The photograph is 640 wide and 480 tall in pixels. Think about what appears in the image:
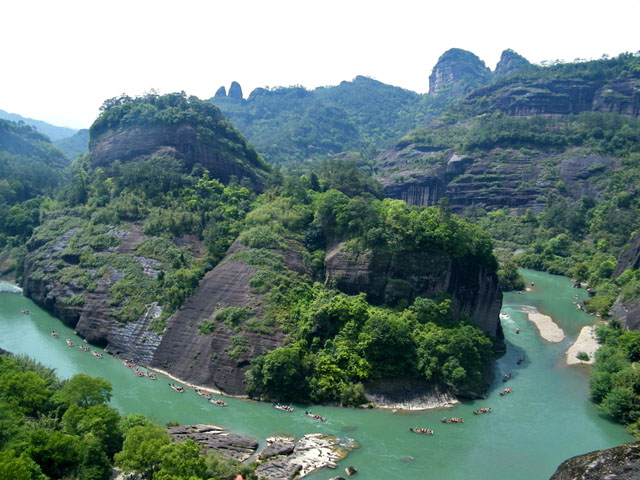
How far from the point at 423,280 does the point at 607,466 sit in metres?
37.6

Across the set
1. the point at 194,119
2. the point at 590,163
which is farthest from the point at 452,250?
the point at 590,163

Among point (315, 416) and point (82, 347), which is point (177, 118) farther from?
point (315, 416)

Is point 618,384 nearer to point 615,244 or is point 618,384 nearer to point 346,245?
point 346,245

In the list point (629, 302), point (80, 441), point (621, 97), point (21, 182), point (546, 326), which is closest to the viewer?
point (80, 441)

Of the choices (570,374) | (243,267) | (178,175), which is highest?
(178,175)

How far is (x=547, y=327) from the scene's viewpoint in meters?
67.0

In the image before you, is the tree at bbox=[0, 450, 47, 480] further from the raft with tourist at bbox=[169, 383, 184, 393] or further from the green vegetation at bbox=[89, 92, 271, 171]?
the green vegetation at bbox=[89, 92, 271, 171]

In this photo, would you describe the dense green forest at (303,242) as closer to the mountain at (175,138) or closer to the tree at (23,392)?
the tree at (23,392)

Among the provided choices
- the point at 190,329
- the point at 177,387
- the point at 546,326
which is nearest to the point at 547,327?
the point at 546,326

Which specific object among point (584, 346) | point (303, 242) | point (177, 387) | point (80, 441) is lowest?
point (177, 387)

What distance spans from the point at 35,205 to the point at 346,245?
60.2 m

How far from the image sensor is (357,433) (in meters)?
38.4

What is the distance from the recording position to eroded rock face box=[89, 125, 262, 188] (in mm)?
80562

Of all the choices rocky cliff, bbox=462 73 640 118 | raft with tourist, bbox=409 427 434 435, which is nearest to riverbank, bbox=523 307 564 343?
raft with tourist, bbox=409 427 434 435
